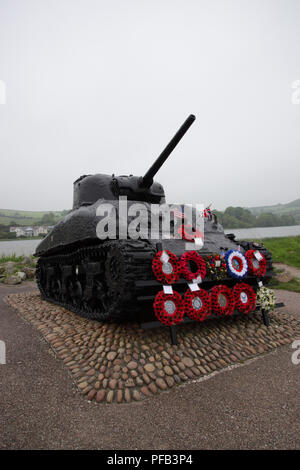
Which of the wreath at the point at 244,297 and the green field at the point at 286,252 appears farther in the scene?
the green field at the point at 286,252

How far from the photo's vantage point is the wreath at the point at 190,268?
4699mm

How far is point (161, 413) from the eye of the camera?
117 inches

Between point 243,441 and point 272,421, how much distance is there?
1.63 feet

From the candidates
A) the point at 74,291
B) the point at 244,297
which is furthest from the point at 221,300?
the point at 74,291

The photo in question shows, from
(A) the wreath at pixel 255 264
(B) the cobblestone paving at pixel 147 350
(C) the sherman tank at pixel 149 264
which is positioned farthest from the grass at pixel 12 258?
(A) the wreath at pixel 255 264

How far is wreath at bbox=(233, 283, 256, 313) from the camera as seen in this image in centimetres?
534

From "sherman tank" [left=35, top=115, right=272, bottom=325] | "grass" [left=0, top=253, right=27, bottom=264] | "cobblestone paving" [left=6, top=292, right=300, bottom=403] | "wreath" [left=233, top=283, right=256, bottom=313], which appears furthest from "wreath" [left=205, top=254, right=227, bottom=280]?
"grass" [left=0, top=253, right=27, bottom=264]

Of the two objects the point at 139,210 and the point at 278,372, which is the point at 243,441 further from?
the point at 139,210

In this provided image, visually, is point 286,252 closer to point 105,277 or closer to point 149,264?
point 105,277

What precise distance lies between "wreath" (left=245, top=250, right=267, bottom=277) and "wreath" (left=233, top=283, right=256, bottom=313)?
40 cm

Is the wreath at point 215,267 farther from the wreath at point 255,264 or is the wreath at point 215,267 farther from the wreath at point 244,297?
the wreath at point 255,264

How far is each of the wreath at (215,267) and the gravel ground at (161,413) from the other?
1580mm
